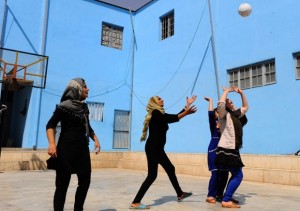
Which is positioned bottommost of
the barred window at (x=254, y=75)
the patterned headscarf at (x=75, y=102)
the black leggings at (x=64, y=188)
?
the black leggings at (x=64, y=188)

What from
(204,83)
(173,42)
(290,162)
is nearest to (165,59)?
(173,42)

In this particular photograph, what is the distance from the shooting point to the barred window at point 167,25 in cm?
1570

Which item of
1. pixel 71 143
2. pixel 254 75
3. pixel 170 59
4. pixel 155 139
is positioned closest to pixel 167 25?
pixel 170 59

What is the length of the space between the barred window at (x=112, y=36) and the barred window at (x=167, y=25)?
110 inches

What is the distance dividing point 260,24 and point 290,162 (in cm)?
533

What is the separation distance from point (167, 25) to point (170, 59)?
6.71 ft

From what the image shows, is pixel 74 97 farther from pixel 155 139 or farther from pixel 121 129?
pixel 121 129

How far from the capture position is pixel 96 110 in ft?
53.9

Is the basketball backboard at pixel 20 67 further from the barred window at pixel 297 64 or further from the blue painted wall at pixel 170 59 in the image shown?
the barred window at pixel 297 64

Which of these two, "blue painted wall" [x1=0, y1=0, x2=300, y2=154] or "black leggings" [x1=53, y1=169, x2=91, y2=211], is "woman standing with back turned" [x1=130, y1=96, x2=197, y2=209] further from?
"blue painted wall" [x1=0, y1=0, x2=300, y2=154]

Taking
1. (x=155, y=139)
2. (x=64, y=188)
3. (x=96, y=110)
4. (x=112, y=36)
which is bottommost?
(x=64, y=188)

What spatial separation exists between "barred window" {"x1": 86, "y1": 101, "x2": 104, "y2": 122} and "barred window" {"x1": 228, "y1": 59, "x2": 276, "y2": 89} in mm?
7326

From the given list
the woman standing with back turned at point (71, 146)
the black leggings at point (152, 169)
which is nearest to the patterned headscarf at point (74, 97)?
the woman standing with back turned at point (71, 146)

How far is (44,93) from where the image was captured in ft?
49.4
